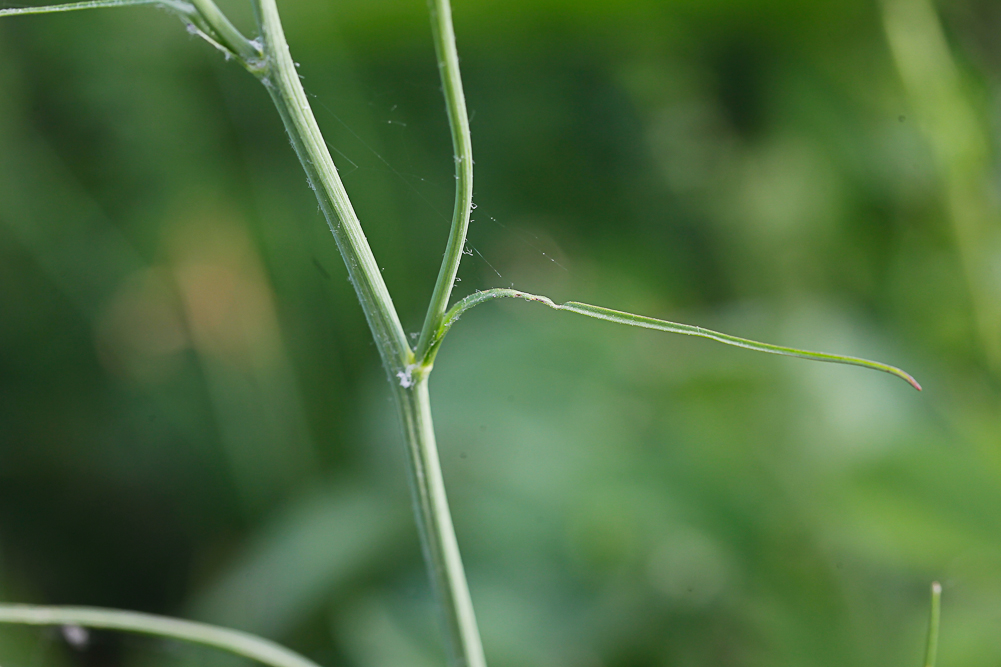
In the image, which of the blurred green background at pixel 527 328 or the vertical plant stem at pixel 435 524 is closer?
the vertical plant stem at pixel 435 524

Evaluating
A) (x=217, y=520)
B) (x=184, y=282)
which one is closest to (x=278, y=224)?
(x=184, y=282)

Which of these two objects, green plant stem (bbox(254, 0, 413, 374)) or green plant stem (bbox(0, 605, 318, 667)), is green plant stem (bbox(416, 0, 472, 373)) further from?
green plant stem (bbox(0, 605, 318, 667))

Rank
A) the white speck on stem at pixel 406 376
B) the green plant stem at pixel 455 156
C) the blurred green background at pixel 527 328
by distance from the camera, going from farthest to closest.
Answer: the blurred green background at pixel 527 328 < the white speck on stem at pixel 406 376 < the green plant stem at pixel 455 156

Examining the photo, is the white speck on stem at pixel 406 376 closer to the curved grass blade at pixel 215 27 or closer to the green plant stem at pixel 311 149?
the green plant stem at pixel 311 149

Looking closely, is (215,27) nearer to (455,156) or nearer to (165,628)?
(455,156)

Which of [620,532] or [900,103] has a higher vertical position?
[900,103]

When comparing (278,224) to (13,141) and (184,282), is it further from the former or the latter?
(13,141)

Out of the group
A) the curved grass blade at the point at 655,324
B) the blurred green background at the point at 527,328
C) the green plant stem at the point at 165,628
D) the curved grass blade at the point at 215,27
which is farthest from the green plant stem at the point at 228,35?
the blurred green background at the point at 527,328
